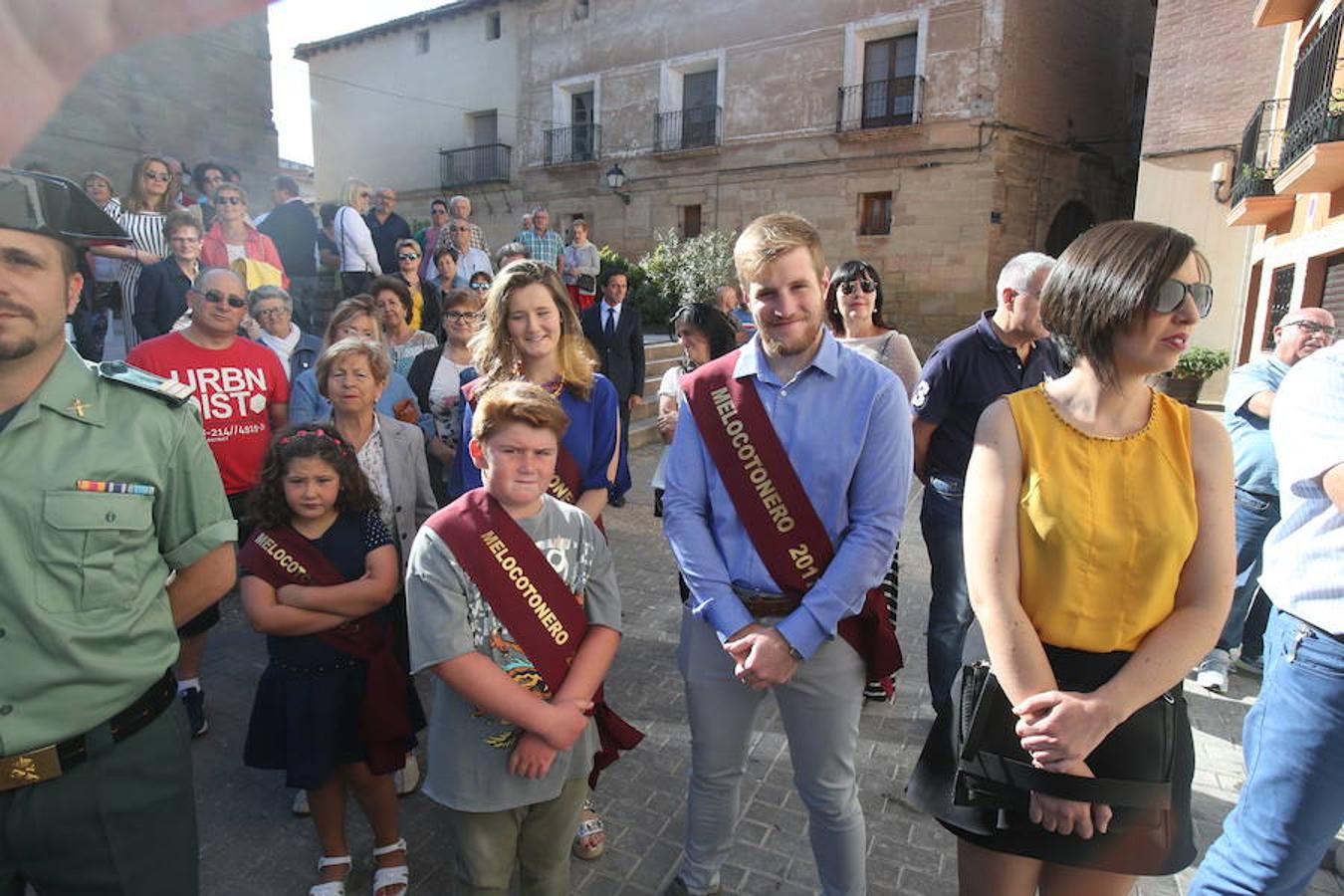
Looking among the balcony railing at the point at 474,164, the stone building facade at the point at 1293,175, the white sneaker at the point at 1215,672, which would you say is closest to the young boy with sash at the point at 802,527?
the white sneaker at the point at 1215,672

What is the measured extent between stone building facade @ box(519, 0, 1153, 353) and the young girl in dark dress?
1724cm

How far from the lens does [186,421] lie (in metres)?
1.76

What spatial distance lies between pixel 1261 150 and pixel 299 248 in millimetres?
14740

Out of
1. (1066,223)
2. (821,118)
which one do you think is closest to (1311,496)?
(821,118)

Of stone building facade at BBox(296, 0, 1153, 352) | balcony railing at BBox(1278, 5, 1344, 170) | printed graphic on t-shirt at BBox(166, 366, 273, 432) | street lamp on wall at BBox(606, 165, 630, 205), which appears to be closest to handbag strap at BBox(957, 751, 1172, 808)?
printed graphic on t-shirt at BBox(166, 366, 273, 432)

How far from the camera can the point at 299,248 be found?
7.58 meters

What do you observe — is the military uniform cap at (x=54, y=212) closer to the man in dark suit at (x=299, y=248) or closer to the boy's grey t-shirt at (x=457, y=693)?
the boy's grey t-shirt at (x=457, y=693)

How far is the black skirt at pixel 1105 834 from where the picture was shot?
1.63 m

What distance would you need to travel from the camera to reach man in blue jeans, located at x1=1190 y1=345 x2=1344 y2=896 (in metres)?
1.79

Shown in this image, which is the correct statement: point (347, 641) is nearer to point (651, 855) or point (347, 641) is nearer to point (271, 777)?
point (271, 777)

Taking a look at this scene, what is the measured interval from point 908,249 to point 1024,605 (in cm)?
1812

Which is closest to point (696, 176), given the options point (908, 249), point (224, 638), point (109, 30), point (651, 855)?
point (908, 249)

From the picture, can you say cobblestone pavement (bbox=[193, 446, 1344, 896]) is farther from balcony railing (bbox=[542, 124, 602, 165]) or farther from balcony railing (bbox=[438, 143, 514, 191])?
balcony railing (bbox=[438, 143, 514, 191])

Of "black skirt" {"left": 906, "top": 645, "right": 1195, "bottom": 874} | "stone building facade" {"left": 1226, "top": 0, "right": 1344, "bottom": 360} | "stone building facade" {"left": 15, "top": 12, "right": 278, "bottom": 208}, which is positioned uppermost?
"stone building facade" {"left": 1226, "top": 0, "right": 1344, "bottom": 360}
